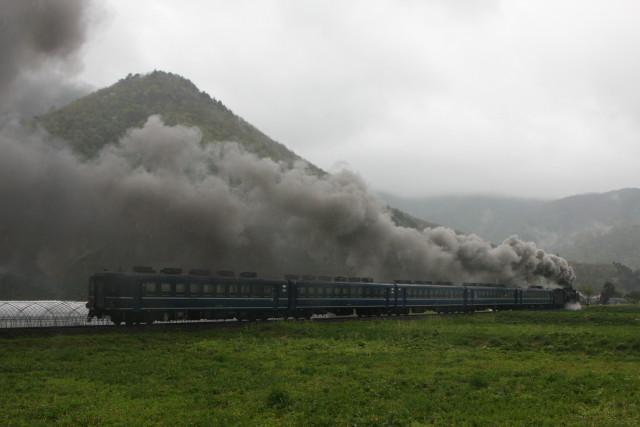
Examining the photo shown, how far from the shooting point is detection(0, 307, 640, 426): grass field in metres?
15.3

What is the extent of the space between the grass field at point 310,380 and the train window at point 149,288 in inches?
170

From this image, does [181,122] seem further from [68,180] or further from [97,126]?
[68,180]

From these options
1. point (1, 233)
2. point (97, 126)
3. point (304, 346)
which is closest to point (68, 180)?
point (1, 233)

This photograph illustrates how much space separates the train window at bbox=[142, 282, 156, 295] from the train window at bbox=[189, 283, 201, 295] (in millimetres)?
2639

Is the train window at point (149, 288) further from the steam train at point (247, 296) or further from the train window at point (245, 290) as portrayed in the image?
the train window at point (245, 290)

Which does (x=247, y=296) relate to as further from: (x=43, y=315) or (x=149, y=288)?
(x=43, y=315)

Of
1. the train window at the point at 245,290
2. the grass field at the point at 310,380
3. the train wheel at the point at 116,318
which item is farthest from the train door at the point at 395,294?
the train wheel at the point at 116,318

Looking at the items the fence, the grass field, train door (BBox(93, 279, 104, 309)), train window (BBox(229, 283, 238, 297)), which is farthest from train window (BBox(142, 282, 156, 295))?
the fence

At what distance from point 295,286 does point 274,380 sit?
2714 cm

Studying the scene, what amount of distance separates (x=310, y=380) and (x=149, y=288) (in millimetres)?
19708

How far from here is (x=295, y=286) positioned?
154ft

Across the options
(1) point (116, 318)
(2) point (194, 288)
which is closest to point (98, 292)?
(1) point (116, 318)

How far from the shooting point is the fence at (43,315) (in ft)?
139

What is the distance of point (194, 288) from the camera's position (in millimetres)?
39344
